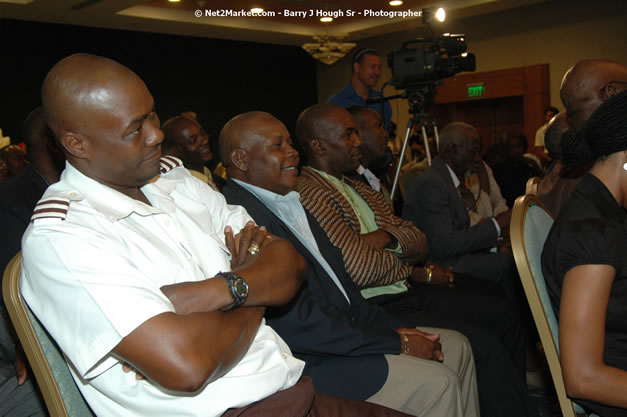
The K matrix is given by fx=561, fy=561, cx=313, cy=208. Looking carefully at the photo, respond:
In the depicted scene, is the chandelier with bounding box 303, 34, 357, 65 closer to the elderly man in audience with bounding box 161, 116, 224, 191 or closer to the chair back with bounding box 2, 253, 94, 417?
the elderly man in audience with bounding box 161, 116, 224, 191

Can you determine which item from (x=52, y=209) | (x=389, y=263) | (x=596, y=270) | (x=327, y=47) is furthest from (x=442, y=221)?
(x=327, y=47)

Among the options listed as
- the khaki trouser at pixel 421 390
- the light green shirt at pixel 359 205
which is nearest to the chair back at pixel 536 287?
the khaki trouser at pixel 421 390

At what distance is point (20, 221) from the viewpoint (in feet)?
6.18

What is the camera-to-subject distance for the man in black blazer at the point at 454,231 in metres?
3.08

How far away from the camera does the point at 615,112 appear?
1398mm

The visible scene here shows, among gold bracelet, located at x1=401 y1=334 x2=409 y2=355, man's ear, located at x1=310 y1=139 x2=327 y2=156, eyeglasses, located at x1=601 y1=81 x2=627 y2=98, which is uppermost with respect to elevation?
eyeglasses, located at x1=601 y1=81 x2=627 y2=98

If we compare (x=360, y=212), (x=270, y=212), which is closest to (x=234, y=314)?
(x=270, y=212)

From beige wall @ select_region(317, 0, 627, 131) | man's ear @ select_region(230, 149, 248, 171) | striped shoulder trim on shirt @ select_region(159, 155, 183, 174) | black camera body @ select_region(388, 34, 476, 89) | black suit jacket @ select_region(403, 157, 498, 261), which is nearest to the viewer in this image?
striped shoulder trim on shirt @ select_region(159, 155, 183, 174)

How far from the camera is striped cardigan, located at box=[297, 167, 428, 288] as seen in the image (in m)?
2.28

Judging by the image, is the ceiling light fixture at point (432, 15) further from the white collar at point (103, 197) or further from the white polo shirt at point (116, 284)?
the white collar at point (103, 197)

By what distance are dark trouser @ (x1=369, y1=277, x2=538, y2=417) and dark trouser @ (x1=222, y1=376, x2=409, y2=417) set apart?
2.65ft

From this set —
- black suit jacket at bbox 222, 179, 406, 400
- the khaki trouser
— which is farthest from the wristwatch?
the khaki trouser

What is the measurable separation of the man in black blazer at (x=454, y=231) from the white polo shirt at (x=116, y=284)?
1884 millimetres

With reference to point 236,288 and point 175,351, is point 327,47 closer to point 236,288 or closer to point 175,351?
point 236,288
